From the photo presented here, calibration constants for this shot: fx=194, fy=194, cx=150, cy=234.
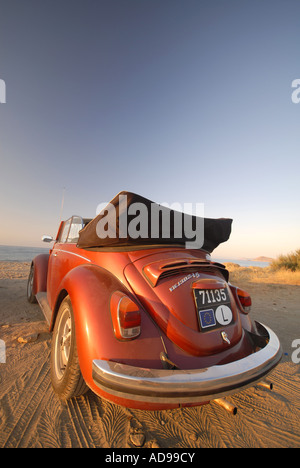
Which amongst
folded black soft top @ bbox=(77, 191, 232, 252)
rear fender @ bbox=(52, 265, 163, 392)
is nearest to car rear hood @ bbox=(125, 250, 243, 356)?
rear fender @ bbox=(52, 265, 163, 392)

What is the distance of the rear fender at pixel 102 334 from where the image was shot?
1315 mm

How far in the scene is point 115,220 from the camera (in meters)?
1.87

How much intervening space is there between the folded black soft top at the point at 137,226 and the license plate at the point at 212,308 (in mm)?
638

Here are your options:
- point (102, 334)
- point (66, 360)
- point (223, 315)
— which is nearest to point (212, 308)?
point (223, 315)

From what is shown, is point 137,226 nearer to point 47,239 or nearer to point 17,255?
point 47,239

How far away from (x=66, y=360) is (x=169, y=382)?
118 centimetres

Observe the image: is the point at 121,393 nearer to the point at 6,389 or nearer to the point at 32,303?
the point at 6,389

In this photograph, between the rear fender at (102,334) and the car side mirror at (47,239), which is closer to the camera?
the rear fender at (102,334)

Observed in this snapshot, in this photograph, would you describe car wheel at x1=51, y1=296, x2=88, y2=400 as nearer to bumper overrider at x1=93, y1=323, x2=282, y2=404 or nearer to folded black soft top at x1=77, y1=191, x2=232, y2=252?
bumper overrider at x1=93, y1=323, x2=282, y2=404

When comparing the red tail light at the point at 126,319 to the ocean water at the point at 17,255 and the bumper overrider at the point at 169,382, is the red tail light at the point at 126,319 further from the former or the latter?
the ocean water at the point at 17,255

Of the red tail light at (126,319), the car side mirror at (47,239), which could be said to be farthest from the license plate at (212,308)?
the car side mirror at (47,239)

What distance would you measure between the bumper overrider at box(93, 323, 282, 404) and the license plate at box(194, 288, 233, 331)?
13.4 inches

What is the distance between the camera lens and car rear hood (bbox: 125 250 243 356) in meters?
1.48
